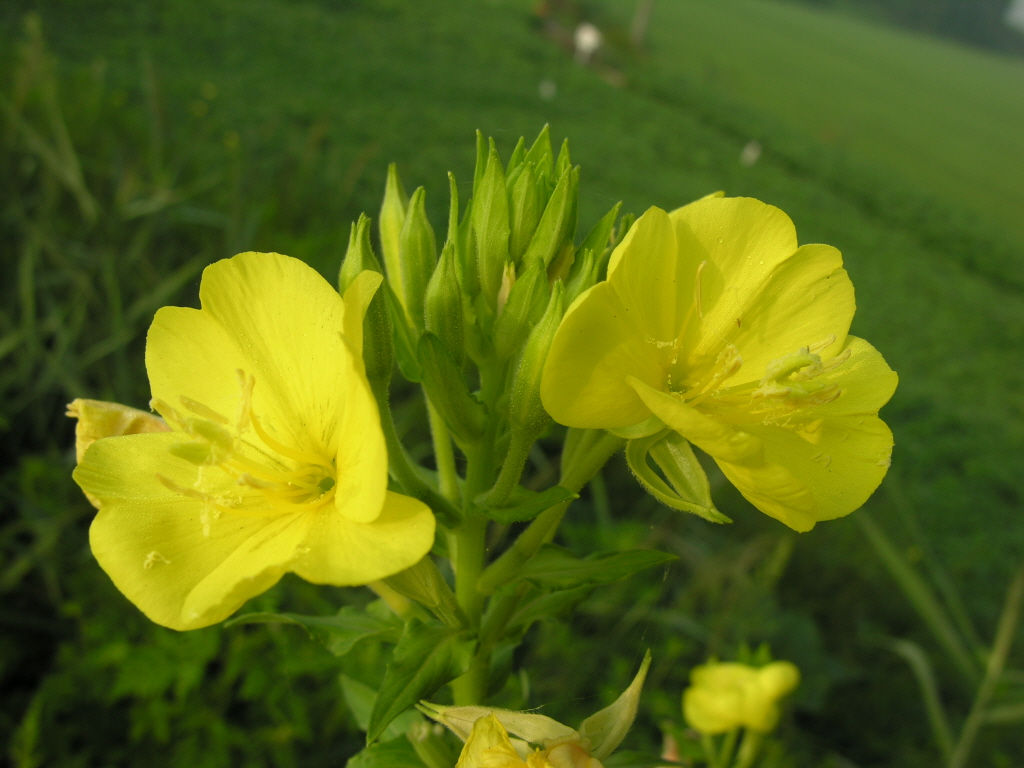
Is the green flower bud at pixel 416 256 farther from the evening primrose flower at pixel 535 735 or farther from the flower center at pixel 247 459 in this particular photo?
the evening primrose flower at pixel 535 735

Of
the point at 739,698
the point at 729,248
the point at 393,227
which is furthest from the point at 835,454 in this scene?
the point at 739,698

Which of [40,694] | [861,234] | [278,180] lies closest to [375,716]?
[40,694]

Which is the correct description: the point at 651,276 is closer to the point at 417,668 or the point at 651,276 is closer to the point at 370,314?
the point at 370,314

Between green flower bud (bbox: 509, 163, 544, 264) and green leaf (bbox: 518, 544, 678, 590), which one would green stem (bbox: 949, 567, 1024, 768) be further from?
green flower bud (bbox: 509, 163, 544, 264)

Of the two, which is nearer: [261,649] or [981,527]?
[261,649]

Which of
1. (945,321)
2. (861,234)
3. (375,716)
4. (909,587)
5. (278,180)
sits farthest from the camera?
(861,234)

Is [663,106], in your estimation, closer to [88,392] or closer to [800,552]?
[800,552]

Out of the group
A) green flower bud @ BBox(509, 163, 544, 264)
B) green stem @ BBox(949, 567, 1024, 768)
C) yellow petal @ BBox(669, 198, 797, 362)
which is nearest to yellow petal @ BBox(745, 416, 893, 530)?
yellow petal @ BBox(669, 198, 797, 362)
